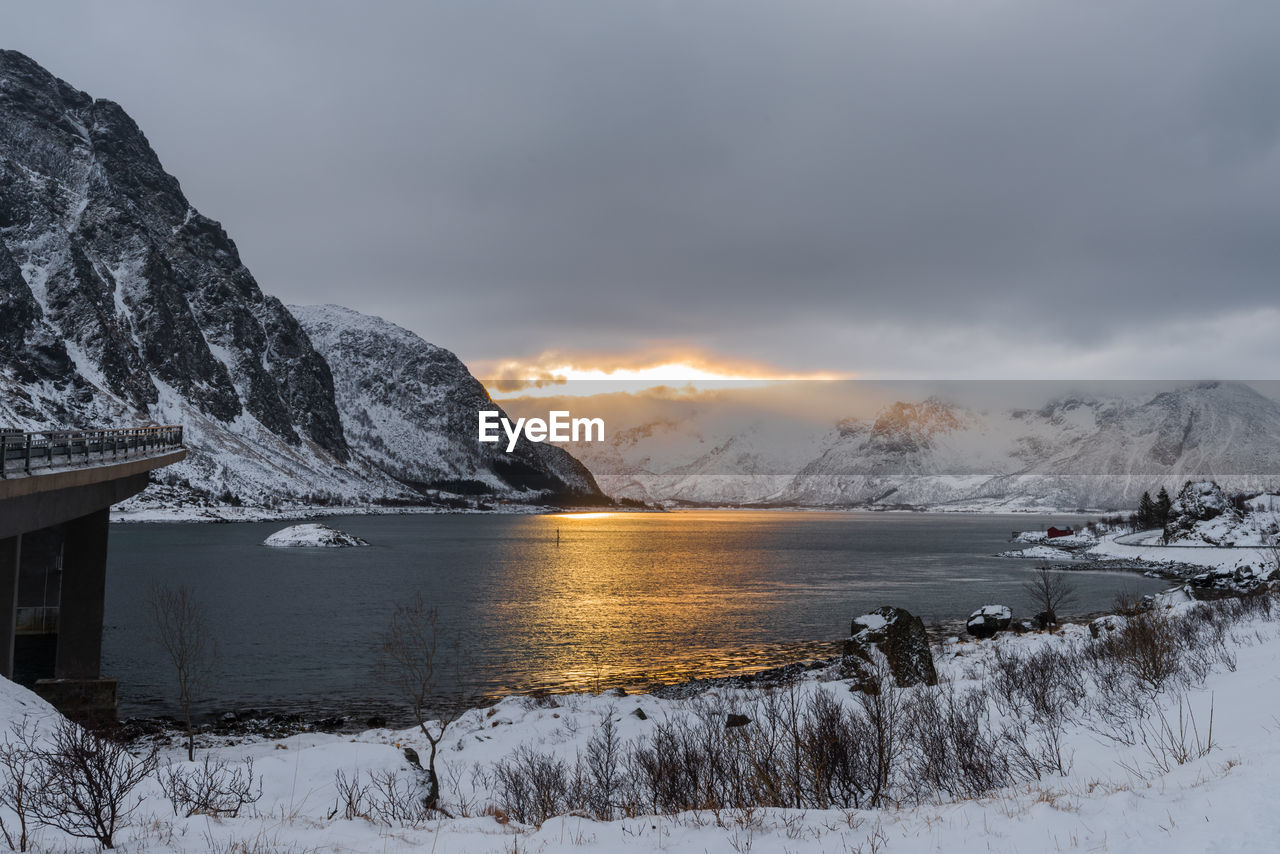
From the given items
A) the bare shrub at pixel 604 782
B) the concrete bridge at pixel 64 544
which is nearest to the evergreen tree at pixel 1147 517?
the bare shrub at pixel 604 782

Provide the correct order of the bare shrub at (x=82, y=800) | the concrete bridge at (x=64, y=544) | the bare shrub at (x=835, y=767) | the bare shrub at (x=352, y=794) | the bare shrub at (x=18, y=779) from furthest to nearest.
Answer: the concrete bridge at (x=64, y=544)
the bare shrub at (x=352, y=794)
the bare shrub at (x=835, y=767)
the bare shrub at (x=82, y=800)
the bare shrub at (x=18, y=779)

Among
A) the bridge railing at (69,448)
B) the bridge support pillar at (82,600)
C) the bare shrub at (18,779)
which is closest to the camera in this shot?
the bare shrub at (18,779)

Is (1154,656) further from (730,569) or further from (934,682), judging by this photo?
(730,569)

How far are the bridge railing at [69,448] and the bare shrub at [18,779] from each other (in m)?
10.1

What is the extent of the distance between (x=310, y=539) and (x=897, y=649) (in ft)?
434

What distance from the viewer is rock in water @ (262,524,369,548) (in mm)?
141200

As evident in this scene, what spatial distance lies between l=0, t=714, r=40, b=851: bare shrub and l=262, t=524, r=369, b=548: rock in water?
437 feet

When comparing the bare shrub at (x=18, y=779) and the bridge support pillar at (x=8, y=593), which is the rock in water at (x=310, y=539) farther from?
the bare shrub at (x=18, y=779)

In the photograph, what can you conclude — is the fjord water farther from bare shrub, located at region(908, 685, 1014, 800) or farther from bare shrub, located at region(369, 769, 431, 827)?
bare shrub, located at region(908, 685, 1014, 800)

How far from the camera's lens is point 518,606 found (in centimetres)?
6856

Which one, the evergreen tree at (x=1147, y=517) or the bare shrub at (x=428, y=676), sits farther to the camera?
the evergreen tree at (x=1147, y=517)

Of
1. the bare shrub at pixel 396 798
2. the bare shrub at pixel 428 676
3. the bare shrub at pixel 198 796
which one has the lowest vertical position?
the bare shrub at pixel 428 676

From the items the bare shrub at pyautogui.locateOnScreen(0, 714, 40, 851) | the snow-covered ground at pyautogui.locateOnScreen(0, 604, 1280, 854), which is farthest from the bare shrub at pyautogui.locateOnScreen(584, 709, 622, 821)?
the bare shrub at pyautogui.locateOnScreen(0, 714, 40, 851)

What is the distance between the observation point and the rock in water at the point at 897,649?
28859 mm
